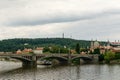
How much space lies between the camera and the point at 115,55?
14150 centimetres

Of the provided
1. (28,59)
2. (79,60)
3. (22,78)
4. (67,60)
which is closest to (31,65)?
(28,59)

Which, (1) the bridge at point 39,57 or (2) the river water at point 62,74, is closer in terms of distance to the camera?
(2) the river water at point 62,74

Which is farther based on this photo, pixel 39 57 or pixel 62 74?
pixel 39 57

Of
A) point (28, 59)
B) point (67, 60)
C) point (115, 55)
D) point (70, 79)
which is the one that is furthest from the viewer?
point (115, 55)

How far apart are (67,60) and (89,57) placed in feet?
46.4

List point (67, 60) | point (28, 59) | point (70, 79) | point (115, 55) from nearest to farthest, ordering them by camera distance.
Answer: point (70, 79), point (28, 59), point (67, 60), point (115, 55)

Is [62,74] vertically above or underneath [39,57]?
underneath

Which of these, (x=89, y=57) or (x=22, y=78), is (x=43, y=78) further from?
(x=89, y=57)

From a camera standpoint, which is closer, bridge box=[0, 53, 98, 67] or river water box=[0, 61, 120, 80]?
river water box=[0, 61, 120, 80]

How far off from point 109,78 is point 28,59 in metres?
47.5

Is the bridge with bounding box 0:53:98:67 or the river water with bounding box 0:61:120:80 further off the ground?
the bridge with bounding box 0:53:98:67

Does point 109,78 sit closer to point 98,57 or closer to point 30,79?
point 30,79

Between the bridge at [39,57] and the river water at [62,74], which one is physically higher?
the bridge at [39,57]

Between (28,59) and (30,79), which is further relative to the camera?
(28,59)
